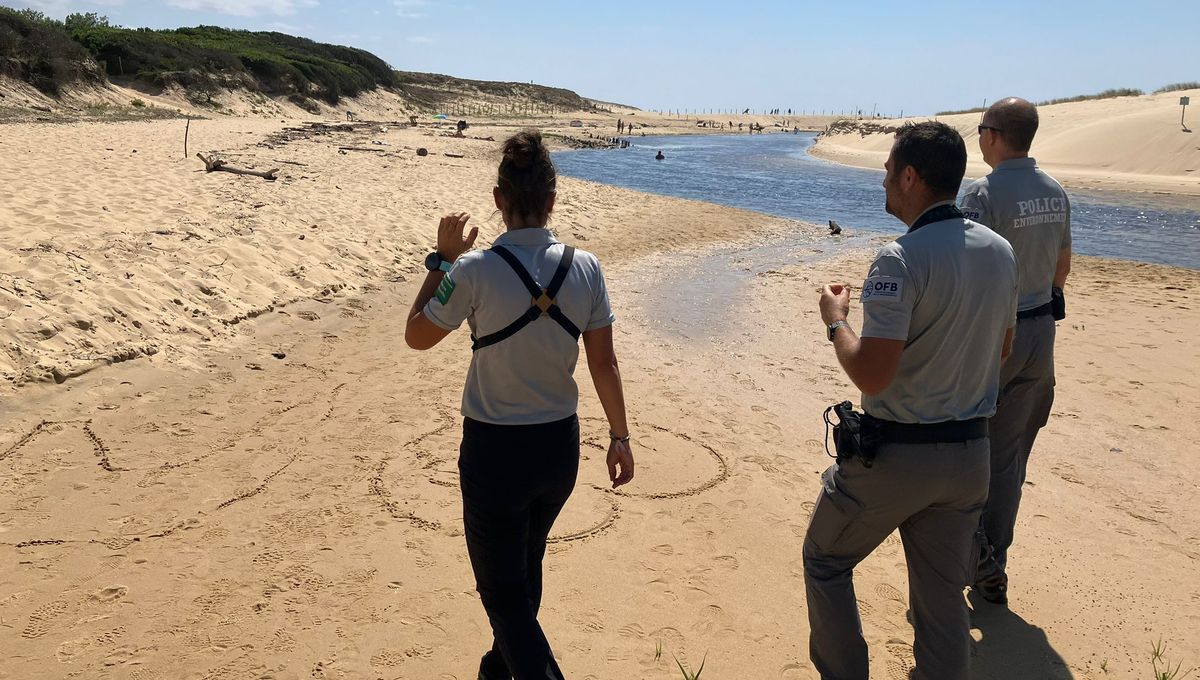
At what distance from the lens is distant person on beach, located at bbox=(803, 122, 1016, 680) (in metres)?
2.41

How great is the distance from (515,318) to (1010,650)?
2.62m

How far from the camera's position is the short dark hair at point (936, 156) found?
96.7 inches

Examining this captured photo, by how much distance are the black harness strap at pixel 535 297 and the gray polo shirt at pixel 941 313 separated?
0.91 meters

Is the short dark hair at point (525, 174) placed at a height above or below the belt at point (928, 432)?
above

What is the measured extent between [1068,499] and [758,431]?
199 centimetres

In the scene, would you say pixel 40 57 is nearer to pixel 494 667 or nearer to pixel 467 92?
pixel 494 667

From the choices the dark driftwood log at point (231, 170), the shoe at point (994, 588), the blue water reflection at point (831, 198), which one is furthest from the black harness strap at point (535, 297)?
the blue water reflection at point (831, 198)

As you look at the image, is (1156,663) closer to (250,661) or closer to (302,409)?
(250,661)

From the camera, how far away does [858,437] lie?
254 centimetres

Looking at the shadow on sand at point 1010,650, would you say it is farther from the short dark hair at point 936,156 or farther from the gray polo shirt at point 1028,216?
the short dark hair at point 936,156

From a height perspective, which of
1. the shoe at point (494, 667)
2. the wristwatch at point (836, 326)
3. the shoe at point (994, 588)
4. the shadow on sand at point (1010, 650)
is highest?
the wristwatch at point (836, 326)

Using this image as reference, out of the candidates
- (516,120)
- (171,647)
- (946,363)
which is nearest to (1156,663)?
(946,363)

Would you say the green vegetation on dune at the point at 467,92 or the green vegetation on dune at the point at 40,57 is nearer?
the green vegetation on dune at the point at 40,57

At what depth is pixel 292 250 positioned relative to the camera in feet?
30.9
